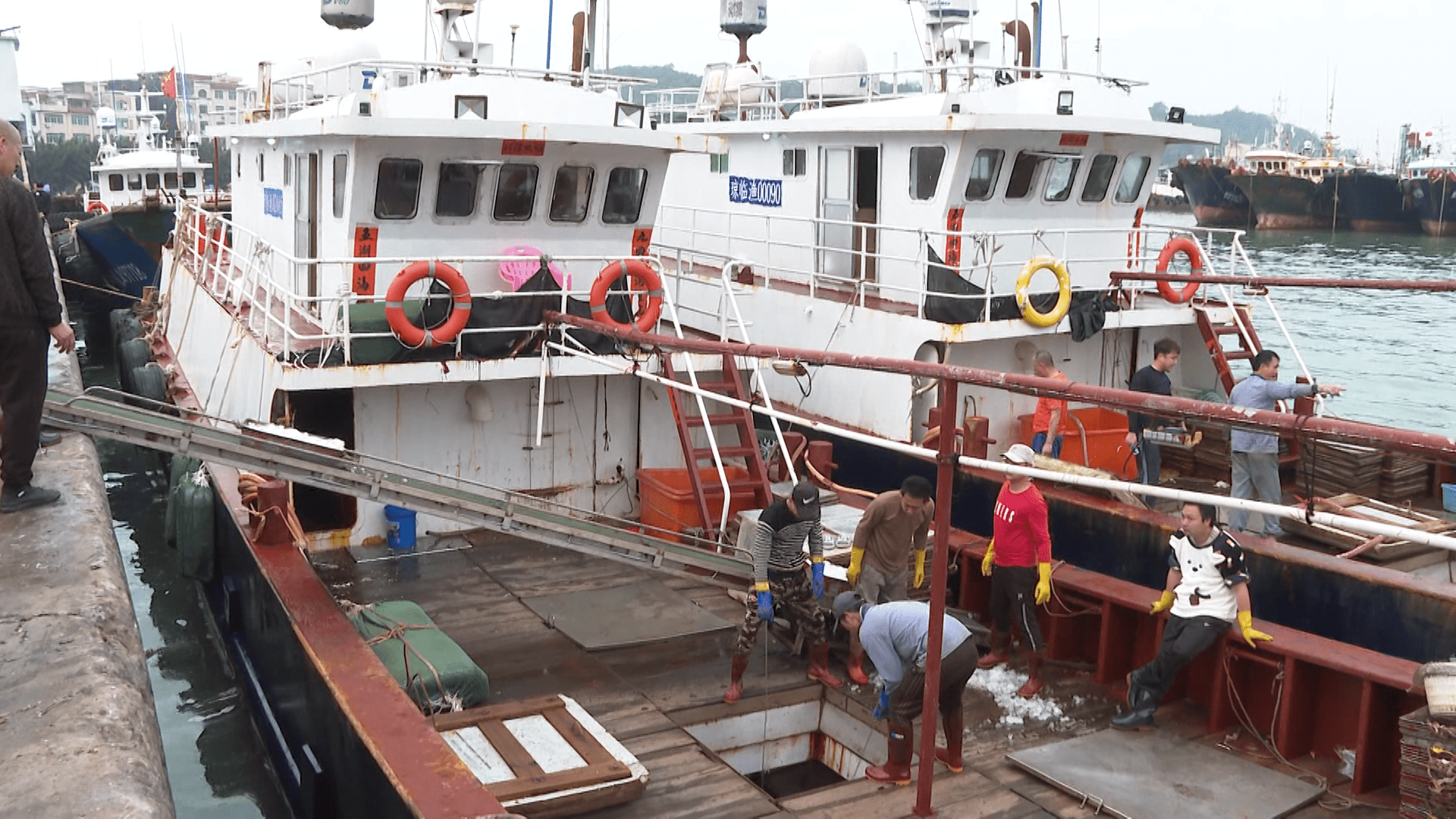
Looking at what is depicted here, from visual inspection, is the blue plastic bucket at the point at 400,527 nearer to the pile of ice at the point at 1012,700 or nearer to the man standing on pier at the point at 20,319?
the man standing on pier at the point at 20,319

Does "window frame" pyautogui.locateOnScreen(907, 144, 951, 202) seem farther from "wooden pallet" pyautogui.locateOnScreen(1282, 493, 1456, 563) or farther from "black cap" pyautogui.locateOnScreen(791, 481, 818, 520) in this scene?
"black cap" pyautogui.locateOnScreen(791, 481, 818, 520)

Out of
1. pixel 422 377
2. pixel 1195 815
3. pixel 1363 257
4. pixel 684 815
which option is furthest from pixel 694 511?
pixel 1363 257

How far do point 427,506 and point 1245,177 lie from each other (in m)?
73.4

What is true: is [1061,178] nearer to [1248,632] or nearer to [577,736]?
[1248,632]

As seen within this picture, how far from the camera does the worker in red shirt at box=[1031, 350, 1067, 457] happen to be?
10.9m

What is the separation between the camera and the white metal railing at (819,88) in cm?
1472

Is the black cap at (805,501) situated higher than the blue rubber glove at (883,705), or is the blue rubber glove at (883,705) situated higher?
the black cap at (805,501)

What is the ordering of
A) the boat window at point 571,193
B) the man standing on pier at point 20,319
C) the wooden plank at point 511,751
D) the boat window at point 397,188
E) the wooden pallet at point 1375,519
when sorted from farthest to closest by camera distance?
the boat window at point 571,193 < the boat window at point 397,188 < the wooden pallet at point 1375,519 < the wooden plank at point 511,751 < the man standing on pier at point 20,319

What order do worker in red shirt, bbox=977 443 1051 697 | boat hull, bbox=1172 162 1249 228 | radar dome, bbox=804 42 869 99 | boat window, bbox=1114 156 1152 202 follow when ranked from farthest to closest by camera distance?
boat hull, bbox=1172 162 1249 228
radar dome, bbox=804 42 869 99
boat window, bbox=1114 156 1152 202
worker in red shirt, bbox=977 443 1051 697

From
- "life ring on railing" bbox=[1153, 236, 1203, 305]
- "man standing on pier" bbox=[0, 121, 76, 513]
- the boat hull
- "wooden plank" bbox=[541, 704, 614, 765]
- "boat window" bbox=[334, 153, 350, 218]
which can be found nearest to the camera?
"man standing on pier" bbox=[0, 121, 76, 513]

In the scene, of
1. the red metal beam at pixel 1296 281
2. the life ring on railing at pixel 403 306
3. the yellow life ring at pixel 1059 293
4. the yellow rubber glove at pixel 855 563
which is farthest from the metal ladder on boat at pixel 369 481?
the red metal beam at pixel 1296 281

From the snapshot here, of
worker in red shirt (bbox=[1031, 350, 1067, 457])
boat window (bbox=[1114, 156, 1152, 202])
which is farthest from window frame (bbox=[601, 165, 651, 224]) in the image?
boat window (bbox=[1114, 156, 1152, 202])

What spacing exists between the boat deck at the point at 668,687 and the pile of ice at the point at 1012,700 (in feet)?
0.24

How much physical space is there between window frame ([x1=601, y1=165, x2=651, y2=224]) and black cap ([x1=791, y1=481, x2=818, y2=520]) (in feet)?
16.0
